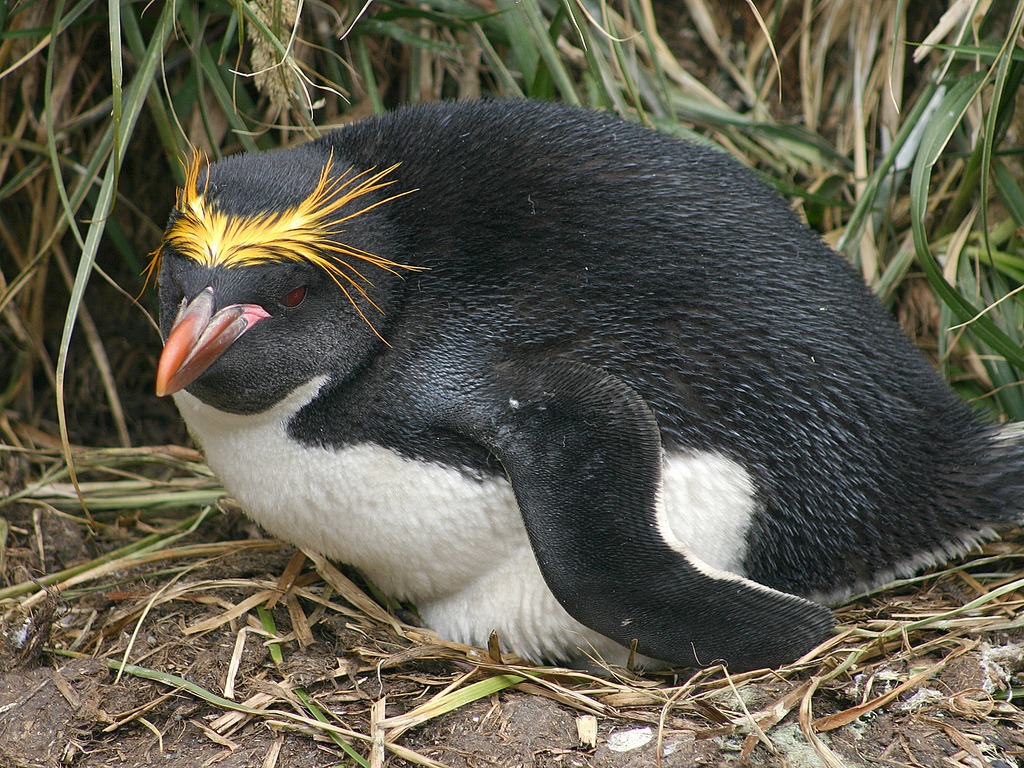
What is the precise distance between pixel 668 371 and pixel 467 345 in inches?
13.8

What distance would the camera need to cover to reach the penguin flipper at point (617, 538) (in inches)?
58.7

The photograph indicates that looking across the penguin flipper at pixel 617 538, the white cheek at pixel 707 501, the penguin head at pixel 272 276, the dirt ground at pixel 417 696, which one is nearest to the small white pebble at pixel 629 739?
the dirt ground at pixel 417 696

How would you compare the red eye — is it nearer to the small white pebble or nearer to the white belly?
the white belly

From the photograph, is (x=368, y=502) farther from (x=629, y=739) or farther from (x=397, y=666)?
Result: (x=629, y=739)

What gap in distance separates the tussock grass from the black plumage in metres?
0.16

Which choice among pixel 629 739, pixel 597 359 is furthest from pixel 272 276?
pixel 629 739

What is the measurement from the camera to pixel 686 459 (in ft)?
5.31

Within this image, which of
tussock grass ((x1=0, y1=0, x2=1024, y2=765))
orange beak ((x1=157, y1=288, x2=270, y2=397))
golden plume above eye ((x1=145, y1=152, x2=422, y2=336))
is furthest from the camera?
tussock grass ((x1=0, y1=0, x2=1024, y2=765))

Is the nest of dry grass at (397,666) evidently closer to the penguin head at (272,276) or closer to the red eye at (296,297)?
the penguin head at (272,276)

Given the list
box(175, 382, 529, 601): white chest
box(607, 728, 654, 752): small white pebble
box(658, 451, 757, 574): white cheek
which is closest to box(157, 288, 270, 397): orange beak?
box(175, 382, 529, 601): white chest

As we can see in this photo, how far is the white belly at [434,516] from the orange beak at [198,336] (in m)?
0.18

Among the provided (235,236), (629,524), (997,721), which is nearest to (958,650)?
(997,721)

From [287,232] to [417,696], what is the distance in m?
0.81

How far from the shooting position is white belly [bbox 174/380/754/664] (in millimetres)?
1629
